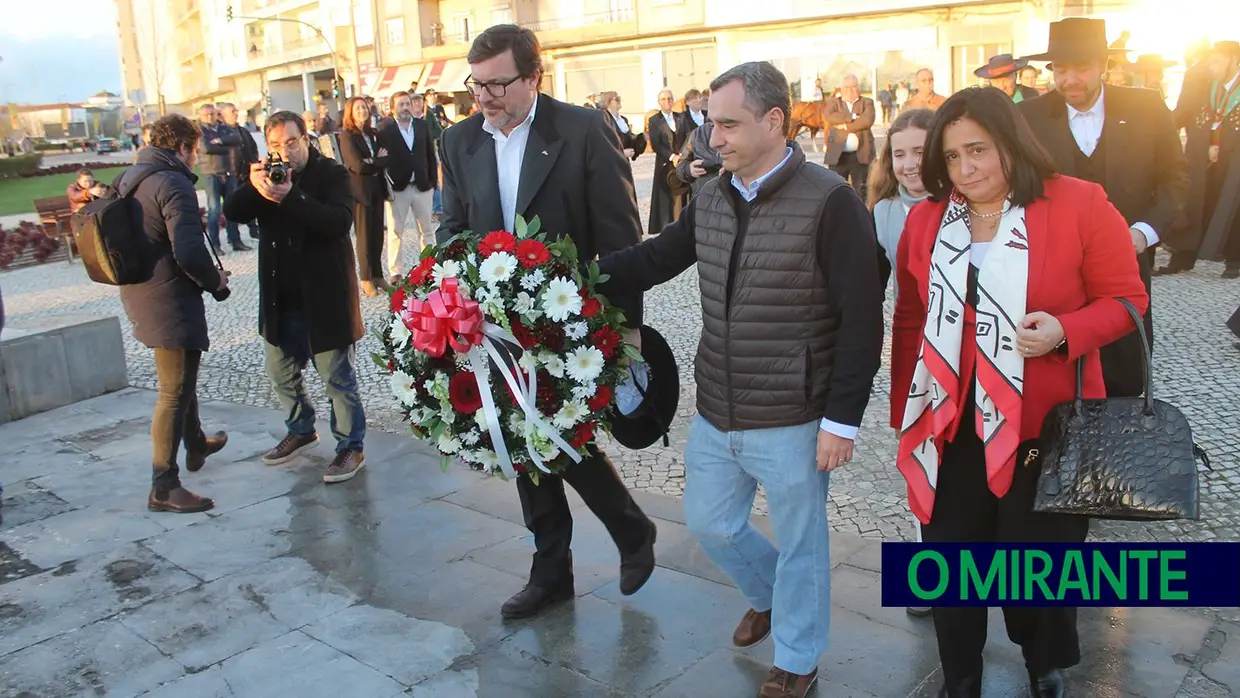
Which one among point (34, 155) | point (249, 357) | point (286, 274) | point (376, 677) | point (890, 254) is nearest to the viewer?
point (376, 677)

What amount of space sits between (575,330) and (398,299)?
65 cm

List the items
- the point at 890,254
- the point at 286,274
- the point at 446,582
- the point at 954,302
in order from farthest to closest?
the point at 286,274 → the point at 446,582 → the point at 890,254 → the point at 954,302

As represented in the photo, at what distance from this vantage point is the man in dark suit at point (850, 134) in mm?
13509

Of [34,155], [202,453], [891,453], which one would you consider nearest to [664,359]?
[891,453]

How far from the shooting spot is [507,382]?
3.54m

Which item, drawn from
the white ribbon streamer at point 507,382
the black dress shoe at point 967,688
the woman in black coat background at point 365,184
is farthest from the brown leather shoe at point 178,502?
the woman in black coat background at point 365,184

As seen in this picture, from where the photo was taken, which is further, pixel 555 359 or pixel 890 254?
pixel 890 254

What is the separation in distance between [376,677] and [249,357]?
615 cm

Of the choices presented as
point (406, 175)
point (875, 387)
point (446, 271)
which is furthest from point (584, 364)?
point (406, 175)

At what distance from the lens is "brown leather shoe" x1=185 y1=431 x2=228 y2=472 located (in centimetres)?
621

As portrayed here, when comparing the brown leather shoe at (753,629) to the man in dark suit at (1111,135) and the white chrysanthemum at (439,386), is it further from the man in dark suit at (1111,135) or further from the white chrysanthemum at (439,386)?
the man in dark suit at (1111,135)

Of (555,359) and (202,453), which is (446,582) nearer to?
(555,359)

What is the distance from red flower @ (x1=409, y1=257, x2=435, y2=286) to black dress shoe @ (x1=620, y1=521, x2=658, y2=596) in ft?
4.57

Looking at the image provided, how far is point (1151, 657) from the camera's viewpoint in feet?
11.6
